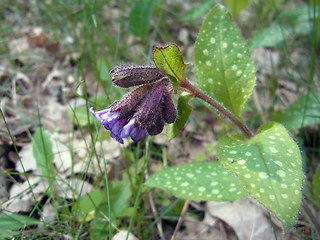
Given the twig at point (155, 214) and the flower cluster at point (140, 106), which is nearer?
the flower cluster at point (140, 106)

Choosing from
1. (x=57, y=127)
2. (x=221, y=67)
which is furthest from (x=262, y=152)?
(x=57, y=127)

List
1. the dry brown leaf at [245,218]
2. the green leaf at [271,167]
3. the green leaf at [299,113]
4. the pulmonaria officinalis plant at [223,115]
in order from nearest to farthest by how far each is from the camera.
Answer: the green leaf at [271,167] < the pulmonaria officinalis plant at [223,115] < the dry brown leaf at [245,218] < the green leaf at [299,113]

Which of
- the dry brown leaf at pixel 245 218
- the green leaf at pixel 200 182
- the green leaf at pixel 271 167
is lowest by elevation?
the dry brown leaf at pixel 245 218

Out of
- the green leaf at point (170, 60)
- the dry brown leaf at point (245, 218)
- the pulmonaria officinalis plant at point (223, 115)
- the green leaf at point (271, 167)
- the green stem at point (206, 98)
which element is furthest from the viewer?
the dry brown leaf at point (245, 218)

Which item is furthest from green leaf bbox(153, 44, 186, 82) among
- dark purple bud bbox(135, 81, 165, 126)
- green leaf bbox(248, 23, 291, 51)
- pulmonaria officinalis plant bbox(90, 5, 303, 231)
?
green leaf bbox(248, 23, 291, 51)

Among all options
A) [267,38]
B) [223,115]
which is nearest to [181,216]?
[223,115]

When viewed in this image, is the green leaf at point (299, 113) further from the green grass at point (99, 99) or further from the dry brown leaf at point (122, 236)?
the dry brown leaf at point (122, 236)

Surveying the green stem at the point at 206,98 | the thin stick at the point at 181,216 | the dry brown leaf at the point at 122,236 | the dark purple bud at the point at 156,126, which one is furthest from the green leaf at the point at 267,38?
the dry brown leaf at the point at 122,236

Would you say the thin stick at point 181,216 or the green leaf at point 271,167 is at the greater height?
the green leaf at point 271,167
